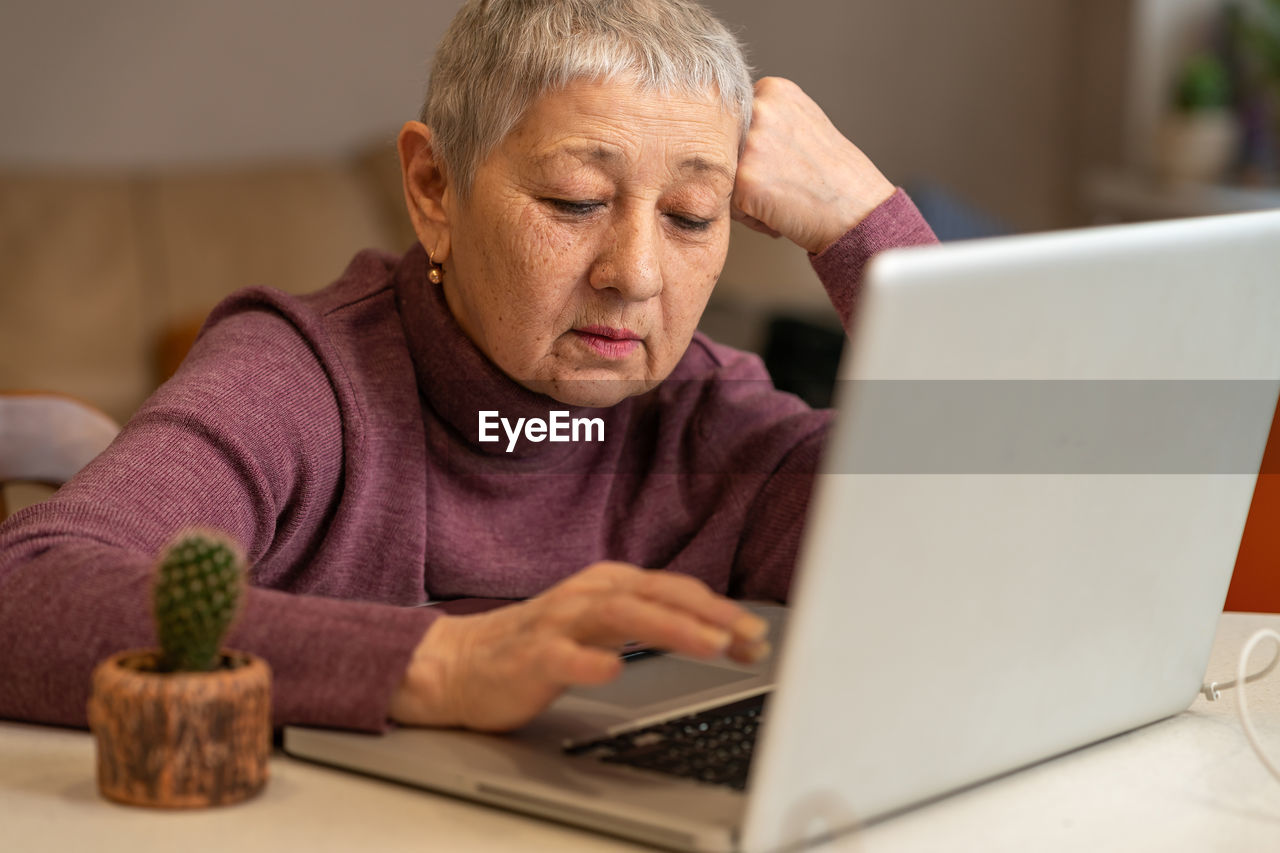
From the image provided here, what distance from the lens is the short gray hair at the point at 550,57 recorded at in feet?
3.63

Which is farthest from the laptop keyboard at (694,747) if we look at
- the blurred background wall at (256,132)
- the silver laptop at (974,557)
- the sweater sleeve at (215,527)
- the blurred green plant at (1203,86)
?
the blurred green plant at (1203,86)

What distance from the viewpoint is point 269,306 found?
3.99 feet

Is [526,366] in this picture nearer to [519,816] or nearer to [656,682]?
[656,682]

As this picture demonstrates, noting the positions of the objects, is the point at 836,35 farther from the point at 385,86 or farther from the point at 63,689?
the point at 63,689

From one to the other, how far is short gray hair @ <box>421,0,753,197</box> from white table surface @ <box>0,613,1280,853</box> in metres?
0.55

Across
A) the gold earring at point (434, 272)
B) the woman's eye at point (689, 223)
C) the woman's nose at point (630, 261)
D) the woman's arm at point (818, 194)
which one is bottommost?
the gold earring at point (434, 272)

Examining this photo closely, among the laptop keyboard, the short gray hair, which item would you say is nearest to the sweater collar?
the short gray hair

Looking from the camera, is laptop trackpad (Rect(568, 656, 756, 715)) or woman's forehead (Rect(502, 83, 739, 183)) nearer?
laptop trackpad (Rect(568, 656, 756, 715))

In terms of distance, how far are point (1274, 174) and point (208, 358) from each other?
342 cm

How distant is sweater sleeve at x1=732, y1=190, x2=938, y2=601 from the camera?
51.3 inches

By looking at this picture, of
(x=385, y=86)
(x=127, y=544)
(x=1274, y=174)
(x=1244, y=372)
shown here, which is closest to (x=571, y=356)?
(x=127, y=544)

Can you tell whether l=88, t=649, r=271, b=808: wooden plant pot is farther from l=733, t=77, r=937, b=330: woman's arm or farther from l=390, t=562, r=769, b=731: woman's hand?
l=733, t=77, r=937, b=330: woman's arm

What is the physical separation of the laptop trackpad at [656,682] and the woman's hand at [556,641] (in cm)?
7

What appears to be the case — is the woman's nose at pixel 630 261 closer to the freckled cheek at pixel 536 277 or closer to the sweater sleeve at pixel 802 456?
the freckled cheek at pixel 536 277
